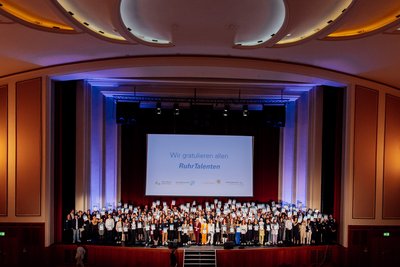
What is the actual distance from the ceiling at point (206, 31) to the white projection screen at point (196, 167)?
14.0 ft

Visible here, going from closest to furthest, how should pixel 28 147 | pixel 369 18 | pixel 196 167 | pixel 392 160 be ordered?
pixel 369 18
pixel 28 147
pixel 392 160
pixel 196 167

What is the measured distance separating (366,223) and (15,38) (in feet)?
31.5

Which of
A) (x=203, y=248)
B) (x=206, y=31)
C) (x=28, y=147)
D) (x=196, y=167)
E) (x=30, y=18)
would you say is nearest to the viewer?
(x=30, y=18)

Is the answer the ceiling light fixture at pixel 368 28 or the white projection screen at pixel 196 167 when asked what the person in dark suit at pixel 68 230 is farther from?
the ceiling light fixture at pixel 368 28

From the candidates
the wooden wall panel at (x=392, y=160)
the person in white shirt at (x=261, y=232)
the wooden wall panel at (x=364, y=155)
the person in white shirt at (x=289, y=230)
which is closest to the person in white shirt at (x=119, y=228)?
the person in white shirt at (x=261, y=232)

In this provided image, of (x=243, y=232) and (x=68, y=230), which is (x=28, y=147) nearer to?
(x=68, y=230)

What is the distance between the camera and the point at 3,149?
28.1 feet

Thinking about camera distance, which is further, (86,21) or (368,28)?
(368,28)

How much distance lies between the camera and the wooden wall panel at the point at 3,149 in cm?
849

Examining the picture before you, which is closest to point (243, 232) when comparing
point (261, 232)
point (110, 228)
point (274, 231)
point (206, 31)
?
point (261, 232)

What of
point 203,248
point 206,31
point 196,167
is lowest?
point 203,248

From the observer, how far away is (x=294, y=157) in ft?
36.8

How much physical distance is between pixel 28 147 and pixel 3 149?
690mm

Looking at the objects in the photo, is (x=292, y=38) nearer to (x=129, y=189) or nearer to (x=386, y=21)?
(x=386, y=21)
